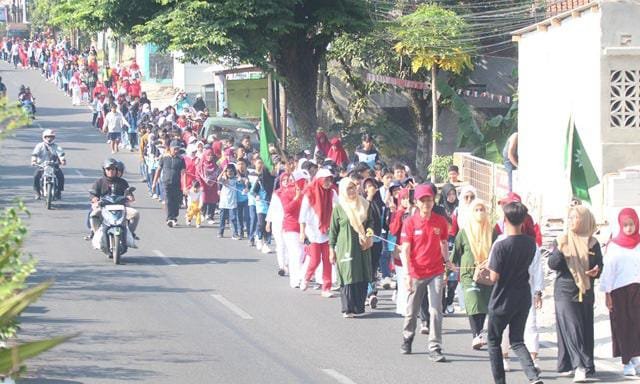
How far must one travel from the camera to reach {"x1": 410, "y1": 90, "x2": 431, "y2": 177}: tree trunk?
128 ft

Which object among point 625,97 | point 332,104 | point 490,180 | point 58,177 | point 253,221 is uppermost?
point 625,97

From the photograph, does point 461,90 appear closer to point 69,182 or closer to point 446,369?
point 69,182

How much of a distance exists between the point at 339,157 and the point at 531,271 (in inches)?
606

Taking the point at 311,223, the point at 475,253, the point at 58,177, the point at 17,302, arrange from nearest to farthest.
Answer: the point at 17,302
the point at 475,253
the point at 311,223
the point at 58,177

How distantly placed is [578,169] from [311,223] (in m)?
3.47

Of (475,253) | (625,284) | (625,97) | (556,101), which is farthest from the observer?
(556,101)

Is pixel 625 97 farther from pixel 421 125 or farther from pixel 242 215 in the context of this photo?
pixel 421 125

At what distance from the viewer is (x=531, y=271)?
12.3m

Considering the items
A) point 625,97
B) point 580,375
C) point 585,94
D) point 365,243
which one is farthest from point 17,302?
point 585,94

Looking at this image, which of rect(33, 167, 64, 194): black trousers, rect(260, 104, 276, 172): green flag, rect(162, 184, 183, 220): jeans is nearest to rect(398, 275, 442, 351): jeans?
rect(162, 184, 183, 220): jeans

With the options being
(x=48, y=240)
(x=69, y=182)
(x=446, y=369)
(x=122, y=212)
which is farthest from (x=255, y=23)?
(x=446, y=369)

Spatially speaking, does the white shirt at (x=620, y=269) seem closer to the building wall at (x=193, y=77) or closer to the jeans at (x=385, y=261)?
the jeans at (x=385, y=261)

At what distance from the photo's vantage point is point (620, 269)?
1241 centimetres

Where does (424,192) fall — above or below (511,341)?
above
